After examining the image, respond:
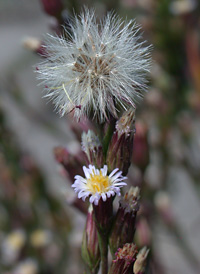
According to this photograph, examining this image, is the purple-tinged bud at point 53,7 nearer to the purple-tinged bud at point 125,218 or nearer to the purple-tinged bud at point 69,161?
the purple-tinged bud at point 69,161

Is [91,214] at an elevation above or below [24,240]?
above

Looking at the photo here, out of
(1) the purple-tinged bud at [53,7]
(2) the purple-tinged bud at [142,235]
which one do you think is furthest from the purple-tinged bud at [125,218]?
(1) the purple-tinged bud at [53,7]

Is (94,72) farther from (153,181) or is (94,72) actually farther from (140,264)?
(153,181)

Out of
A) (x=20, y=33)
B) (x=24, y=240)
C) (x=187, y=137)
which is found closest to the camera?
(x=24, y=240)

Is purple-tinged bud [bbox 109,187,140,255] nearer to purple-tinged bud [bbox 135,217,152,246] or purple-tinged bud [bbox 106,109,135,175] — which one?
purple-tinged bud [bbox 106,109,135,175]

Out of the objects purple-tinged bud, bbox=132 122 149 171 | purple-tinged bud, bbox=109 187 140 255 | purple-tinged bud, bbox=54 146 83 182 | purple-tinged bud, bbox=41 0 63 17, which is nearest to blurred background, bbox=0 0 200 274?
purple-tinged bud, bbox=132 122 149 171

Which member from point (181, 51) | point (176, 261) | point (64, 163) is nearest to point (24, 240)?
point (176, 261)

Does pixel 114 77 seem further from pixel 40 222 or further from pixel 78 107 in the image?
pixel 40 222
